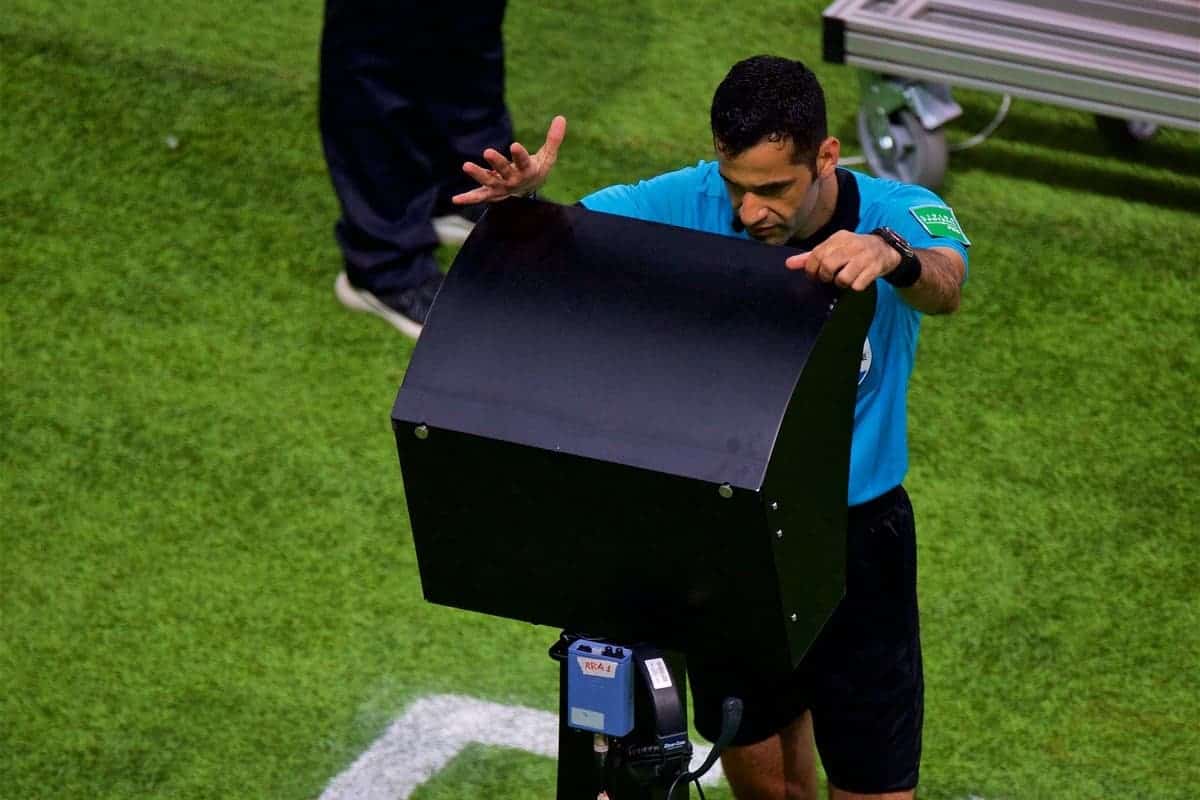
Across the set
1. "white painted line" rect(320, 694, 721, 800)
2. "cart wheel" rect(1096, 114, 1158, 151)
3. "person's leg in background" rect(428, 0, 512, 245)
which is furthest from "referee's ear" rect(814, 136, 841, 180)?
"cart wheel" rect(1096, 114, 1158, 151)

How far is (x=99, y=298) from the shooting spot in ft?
18.1

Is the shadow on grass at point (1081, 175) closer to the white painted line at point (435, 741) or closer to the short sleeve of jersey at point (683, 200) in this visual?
the white painted line at point (435, 741)

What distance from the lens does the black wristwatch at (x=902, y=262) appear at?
2.53 metres

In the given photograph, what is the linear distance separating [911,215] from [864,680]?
80cm

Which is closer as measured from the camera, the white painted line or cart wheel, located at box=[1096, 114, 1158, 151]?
the white painted line

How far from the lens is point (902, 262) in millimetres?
2533

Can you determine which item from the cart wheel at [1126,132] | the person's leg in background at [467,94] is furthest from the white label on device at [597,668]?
the cart wheel at [1126,132]

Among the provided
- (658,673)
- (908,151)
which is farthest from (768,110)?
(908,151)

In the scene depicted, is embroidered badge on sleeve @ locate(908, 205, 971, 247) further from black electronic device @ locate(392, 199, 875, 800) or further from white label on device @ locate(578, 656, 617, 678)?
white label on device @ locate(578, 656, 617, 678)

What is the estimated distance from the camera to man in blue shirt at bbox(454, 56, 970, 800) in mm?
2699

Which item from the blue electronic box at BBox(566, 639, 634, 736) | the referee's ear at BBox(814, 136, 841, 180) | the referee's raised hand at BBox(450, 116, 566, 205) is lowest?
the blue electronic box at BBox(566, 639, 634, 736)

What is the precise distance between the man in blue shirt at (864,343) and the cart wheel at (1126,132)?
340 centimetres

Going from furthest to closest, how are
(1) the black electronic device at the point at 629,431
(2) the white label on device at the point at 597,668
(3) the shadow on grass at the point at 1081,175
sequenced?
(3) the shadow on grass at the point at 1081,175 → (2) the white label on device at the point at 597,668 → (1) the black electronic device at the point at 629,431

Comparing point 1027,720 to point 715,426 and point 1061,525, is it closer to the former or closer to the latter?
point 1061,525
